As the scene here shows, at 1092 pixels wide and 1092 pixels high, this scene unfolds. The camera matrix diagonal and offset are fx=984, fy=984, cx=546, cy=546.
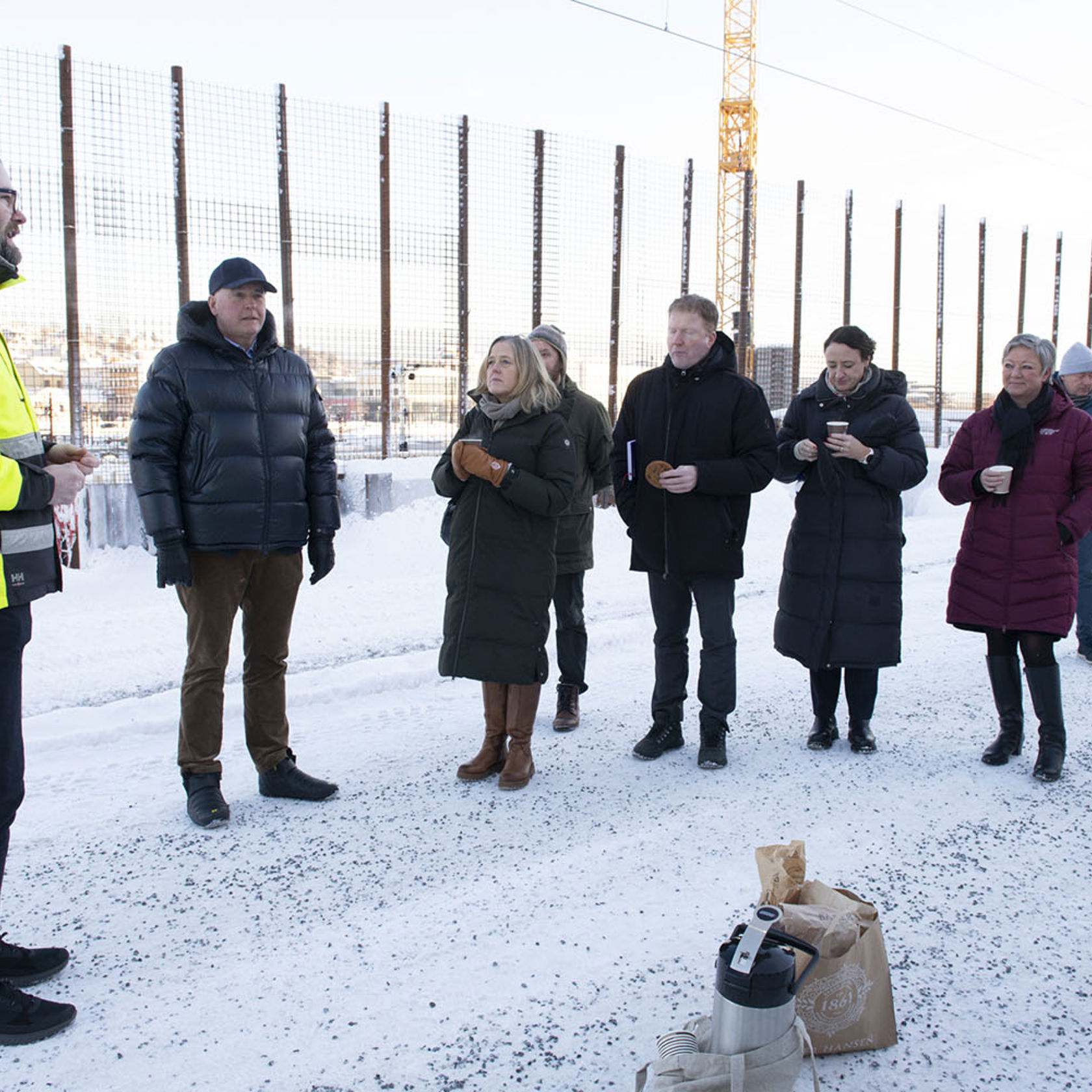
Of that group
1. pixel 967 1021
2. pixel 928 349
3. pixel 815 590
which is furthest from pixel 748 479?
pixel 928 349

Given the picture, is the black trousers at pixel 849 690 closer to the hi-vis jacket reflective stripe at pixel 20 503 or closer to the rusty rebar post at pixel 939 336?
the hi-vis jacket reflective stripe at pixel 20 503

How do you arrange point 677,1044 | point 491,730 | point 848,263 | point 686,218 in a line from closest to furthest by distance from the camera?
point 677,1044
point 491,730
point 686,218
point 848,263

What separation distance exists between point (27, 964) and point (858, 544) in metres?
3.38

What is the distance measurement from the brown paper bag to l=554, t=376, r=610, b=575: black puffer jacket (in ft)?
8.43

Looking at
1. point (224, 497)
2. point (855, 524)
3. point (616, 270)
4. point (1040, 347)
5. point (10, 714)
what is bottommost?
point (10, 714)

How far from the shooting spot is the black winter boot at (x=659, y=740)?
4238 mm

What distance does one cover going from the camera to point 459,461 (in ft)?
12.5

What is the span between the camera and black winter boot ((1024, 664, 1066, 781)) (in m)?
3.98

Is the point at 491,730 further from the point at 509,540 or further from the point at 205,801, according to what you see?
→ the point at 205,801

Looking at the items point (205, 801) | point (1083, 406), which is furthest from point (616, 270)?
point (205, 801)

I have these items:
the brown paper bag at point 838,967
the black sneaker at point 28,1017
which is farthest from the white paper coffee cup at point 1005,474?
the black sneaker at point 28,1017

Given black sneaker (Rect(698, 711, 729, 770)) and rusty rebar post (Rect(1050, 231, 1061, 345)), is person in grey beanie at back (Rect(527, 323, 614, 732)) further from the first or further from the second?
rusty rebar post (Rect(1050, 231, 1061, 345))

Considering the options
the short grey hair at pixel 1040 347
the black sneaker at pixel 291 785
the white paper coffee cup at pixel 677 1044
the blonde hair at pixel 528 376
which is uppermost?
the short grey hair at pixel 1040 347

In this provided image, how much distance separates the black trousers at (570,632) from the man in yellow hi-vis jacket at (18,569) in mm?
2627
